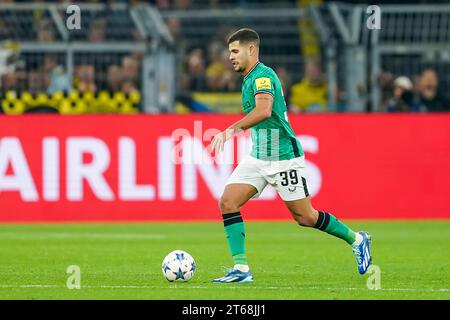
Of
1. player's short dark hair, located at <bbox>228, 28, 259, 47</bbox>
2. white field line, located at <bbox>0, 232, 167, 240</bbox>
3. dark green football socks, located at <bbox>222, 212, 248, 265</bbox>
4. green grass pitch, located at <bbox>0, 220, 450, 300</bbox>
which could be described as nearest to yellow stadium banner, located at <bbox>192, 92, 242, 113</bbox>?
green grass pitch, located at <bbox>0, 220, 450, 300</bbox>

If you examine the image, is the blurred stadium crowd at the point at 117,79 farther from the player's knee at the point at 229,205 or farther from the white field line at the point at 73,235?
the player's knee at the point at 229,205

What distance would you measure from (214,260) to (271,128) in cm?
265

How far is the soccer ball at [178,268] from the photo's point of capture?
35.5ft

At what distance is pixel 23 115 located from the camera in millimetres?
19266

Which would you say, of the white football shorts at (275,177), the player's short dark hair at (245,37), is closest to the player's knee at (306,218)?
the white football shorts at (275,177)

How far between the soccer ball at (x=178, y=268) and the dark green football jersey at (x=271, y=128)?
1.22 metres

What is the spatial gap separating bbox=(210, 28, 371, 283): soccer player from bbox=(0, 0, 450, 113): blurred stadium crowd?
31.9 ft

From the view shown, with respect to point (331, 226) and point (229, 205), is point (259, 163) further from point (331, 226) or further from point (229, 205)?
point (331, 226)

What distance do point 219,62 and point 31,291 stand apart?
12.7 metres

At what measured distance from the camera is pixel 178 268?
426 inches

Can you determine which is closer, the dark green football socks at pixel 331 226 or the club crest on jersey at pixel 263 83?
the club crest on jersey at pixel 263 83

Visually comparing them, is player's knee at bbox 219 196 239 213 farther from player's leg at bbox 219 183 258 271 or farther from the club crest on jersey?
the club crest on jersey

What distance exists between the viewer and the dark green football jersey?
11102 millimetres
